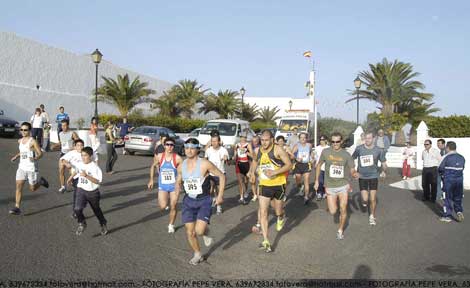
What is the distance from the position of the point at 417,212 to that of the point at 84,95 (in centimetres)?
2845

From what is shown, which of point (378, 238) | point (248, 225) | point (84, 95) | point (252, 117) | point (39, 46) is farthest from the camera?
point (252, 117)

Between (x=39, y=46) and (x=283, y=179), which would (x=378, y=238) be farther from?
(x=39, y=46)

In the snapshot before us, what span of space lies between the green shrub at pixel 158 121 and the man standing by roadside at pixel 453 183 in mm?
26863

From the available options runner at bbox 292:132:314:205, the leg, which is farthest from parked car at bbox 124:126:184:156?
the leg

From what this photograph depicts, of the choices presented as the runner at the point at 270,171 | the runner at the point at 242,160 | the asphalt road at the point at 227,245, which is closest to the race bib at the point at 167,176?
the asphalt road at the point at 227,245

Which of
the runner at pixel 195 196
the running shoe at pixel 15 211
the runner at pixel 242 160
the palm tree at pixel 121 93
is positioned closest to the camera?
the runner at pixel 195 196

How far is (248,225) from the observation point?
8906mm

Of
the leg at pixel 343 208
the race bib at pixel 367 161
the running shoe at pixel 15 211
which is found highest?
the race bib at pixel 367 161

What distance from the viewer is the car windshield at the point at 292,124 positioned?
25.2 m

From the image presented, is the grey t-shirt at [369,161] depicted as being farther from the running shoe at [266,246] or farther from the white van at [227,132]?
the white van at [227,132]

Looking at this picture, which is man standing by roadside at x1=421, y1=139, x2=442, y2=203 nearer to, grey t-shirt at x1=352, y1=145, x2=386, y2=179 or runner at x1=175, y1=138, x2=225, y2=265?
grey t-shirt at x1=352, y1=145, x2=386, y2=179

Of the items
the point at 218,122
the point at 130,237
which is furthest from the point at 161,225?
the point at 218,122

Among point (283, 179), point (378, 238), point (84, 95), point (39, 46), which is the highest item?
point (39, 46)

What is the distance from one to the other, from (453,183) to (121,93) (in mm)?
30668
